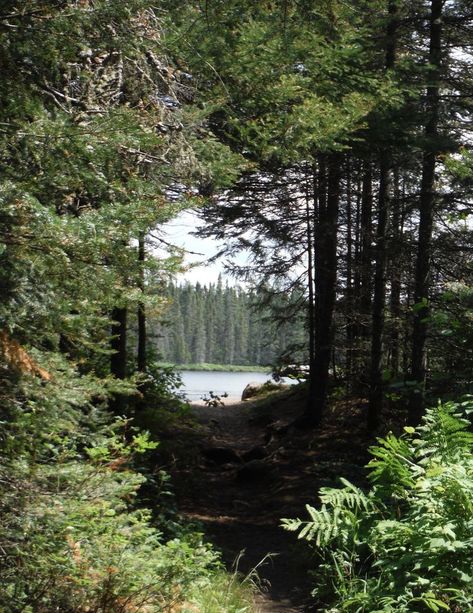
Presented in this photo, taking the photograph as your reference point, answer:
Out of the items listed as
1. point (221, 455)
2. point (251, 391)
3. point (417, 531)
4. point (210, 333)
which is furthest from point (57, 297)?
point (210, 333)

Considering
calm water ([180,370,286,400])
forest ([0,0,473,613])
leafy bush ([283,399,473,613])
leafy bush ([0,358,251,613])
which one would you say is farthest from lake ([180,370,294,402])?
leafy bush ([0,358,251,613])

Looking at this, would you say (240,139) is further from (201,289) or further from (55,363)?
(201,289)

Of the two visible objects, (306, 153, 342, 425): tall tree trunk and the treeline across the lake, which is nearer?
(306, 153, 342, 425): tall tree trunk

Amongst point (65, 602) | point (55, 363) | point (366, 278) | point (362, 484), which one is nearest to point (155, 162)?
point (55, 363)

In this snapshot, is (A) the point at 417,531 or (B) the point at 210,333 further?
(B) the point at 210,333

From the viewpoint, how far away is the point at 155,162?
6.80 metres

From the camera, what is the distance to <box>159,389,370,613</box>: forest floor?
311 inches

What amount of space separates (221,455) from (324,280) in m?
5.04

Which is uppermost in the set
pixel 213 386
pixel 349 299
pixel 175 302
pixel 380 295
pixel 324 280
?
pixel 324 280

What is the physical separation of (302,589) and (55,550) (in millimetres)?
3775

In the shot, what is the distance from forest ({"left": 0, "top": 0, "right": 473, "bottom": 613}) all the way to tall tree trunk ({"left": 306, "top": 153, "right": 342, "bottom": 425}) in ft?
0.29

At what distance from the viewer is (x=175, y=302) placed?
30.3 ft

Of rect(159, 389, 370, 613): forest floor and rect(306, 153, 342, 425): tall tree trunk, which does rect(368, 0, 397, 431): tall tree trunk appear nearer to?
rect(159, 389, 370, 613): forest floor

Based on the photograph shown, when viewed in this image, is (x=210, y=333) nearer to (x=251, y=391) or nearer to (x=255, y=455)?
(x=251, y=391)
